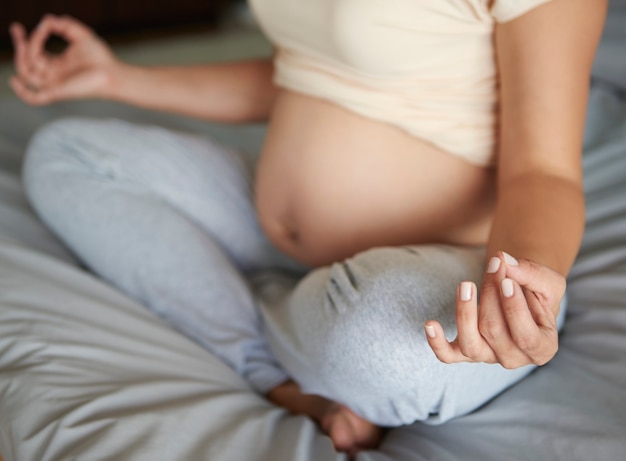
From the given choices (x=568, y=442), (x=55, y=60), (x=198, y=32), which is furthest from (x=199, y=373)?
(x=198, y=32)

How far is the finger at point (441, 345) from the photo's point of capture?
20.8 inches

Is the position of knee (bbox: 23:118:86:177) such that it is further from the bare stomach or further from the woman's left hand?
the woman's left hand

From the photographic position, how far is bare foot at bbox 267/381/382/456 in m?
0.73

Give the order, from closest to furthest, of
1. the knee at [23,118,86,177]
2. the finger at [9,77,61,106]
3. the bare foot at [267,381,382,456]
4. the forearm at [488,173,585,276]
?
the forearm at [488,173,585,276]
the bare foot at [267,381,382,456]
the knee at [23,118,86,177]
the finger at [9,77,61,106]

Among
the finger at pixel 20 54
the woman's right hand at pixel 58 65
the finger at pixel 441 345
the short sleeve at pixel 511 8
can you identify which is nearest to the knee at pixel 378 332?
the finger at pixel 441 345

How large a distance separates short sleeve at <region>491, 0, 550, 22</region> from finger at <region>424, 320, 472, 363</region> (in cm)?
33

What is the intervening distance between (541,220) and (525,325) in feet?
0.51

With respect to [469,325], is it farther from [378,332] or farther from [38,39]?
[38,39]

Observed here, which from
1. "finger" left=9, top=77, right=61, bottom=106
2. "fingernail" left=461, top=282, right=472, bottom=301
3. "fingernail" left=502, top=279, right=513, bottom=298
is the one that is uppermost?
"fingernail" left=502, top=279, right=513, bottom=298

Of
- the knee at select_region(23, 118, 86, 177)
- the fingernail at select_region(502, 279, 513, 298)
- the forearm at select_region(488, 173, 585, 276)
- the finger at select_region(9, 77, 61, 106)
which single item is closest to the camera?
the fingernail at select_region(502, 279, 513, 298)

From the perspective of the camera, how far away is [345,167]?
32.7 inches

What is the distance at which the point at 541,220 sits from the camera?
2.04ft

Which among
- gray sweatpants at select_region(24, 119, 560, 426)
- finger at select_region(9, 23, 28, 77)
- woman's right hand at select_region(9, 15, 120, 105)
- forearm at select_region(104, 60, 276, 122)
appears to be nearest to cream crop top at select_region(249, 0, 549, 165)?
gray sweatpants at select_region(24, 119, 560, 426)

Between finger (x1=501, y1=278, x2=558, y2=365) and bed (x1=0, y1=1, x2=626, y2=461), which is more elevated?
finger (x1=501, y1=278, x2=558, y2=365)
